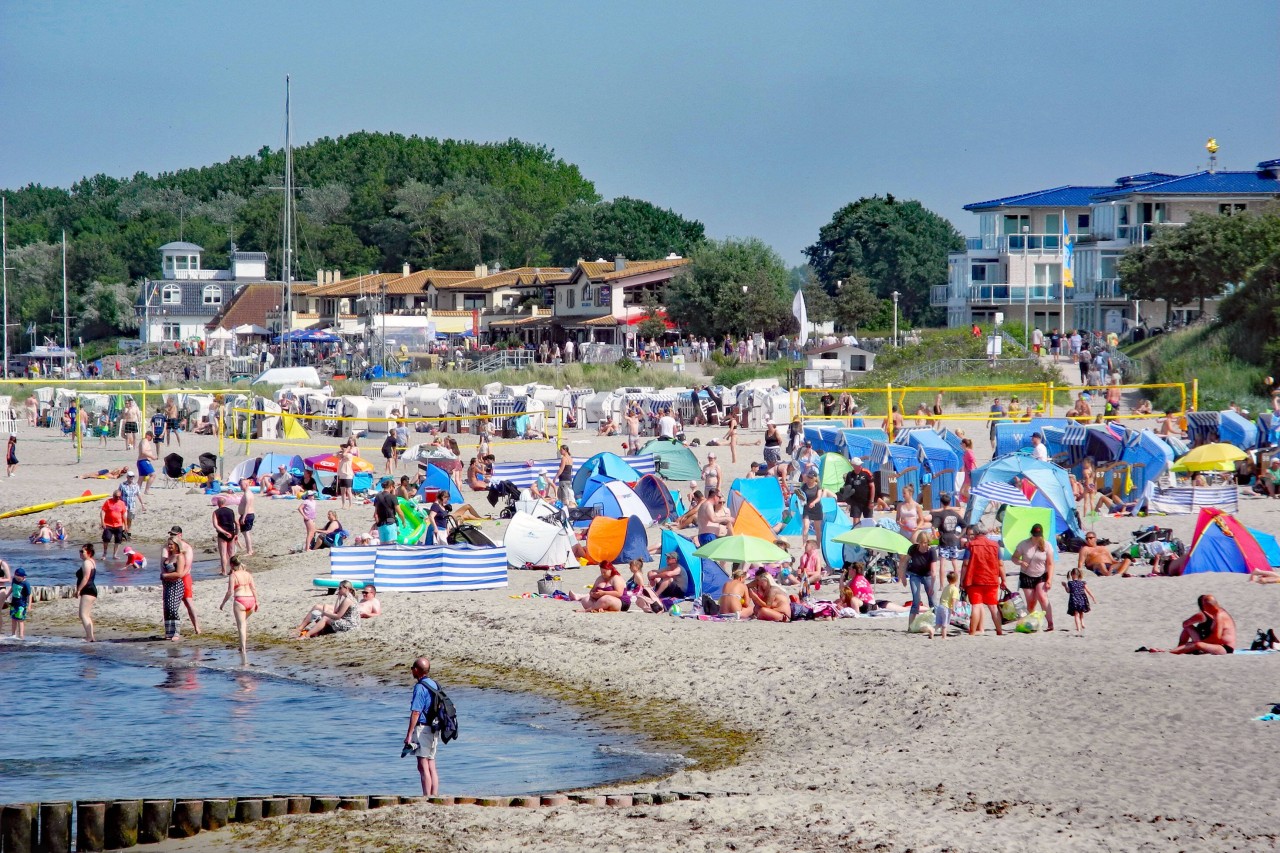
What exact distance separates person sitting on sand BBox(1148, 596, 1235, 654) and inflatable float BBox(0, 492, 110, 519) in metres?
20.2

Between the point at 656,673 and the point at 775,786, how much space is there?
152 inches

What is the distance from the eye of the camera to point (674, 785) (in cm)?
1030

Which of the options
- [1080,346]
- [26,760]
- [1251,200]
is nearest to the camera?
[26,760]

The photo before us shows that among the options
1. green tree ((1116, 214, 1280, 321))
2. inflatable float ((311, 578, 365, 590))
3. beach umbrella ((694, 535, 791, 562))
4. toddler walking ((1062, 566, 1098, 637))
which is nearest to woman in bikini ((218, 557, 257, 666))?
inflatable float ((311, 578, 365, 590))

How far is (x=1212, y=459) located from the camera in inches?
843

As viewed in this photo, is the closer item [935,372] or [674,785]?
[674,785]

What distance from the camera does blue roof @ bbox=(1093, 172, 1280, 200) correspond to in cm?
5338

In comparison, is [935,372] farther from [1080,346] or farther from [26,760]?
[26,760]

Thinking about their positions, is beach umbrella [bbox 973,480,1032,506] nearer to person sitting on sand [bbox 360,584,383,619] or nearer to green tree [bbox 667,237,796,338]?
person sitting on sand [bbox 360,584,383,619]

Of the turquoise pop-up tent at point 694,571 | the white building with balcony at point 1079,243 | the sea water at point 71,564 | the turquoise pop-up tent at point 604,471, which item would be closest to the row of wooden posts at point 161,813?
the turquoise pop-up tent at point 694,571

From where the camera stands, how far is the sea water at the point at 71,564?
2044 cm

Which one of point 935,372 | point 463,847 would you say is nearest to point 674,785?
point 463,847

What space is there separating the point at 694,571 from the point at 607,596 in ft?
3.65

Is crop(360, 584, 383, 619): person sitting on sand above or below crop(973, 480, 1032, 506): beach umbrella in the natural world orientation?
below
